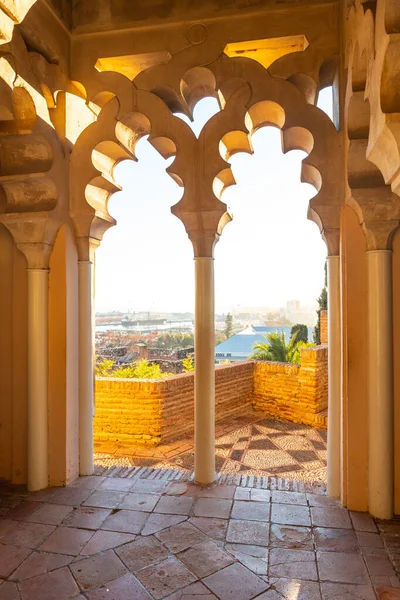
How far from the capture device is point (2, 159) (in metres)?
3.51

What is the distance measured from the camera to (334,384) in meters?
3.46

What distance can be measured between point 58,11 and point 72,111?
844 millimetres

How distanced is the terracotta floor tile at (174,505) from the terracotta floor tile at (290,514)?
67 centimetres

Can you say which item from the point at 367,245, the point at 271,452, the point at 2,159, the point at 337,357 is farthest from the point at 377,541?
the point at 2,159

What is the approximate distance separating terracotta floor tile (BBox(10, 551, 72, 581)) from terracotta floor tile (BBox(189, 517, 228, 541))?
0.90 m

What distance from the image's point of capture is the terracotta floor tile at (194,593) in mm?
2171

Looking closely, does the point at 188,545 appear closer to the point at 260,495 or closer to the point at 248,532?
the point at 248,532

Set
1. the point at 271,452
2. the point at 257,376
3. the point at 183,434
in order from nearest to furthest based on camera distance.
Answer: the point at 271,452 → the point at 183,434 → the point at 257,376

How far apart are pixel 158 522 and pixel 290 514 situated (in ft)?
3.29

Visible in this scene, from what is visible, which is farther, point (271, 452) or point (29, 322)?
point (271, 452)

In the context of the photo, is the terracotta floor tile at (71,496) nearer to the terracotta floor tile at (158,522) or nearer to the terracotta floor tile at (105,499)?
the terracotta floor tile at (105,499)

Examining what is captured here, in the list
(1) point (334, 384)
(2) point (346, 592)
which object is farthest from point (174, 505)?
(1) point (334, 384)

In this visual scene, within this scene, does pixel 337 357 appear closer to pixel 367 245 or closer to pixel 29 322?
pixel 367 245

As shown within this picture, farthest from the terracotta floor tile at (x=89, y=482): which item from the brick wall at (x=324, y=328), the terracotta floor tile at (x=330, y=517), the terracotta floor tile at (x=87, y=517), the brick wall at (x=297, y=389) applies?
the brick wall at (x=324, y=328)
